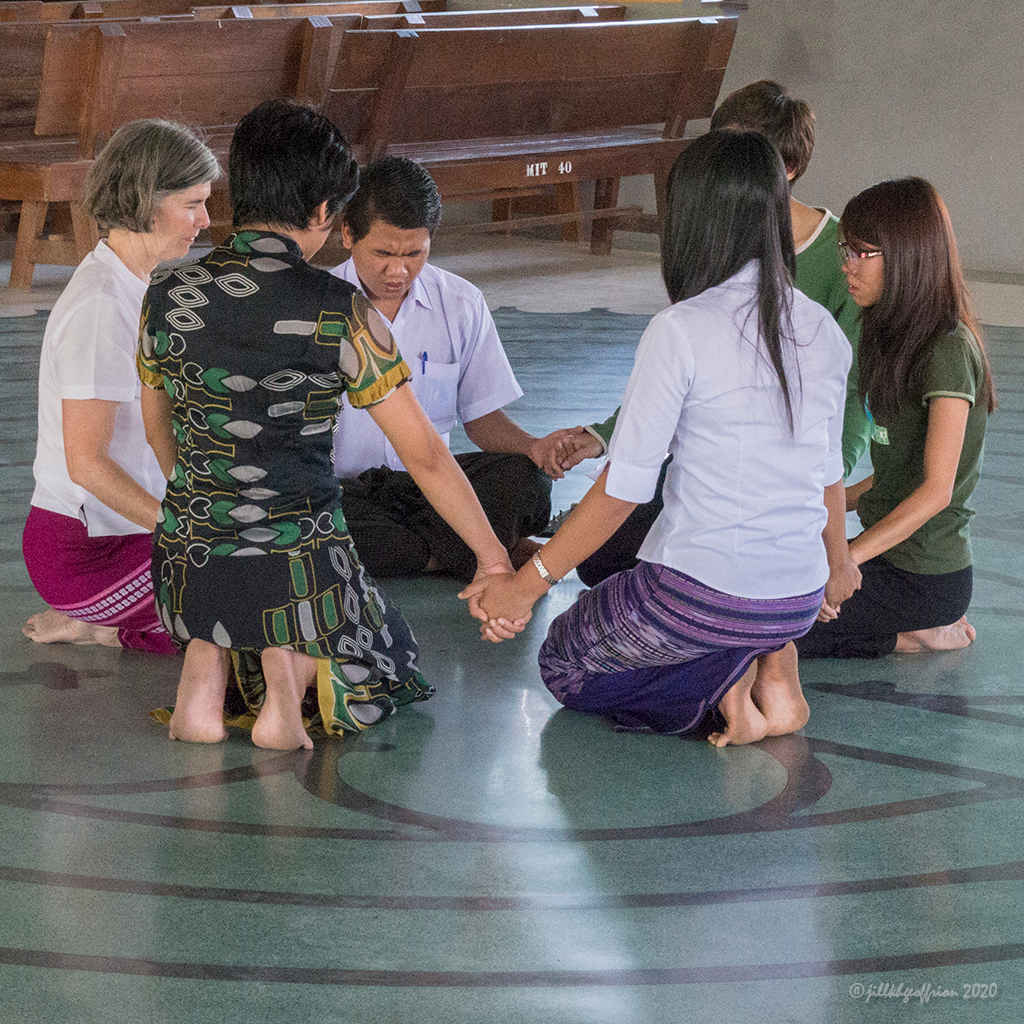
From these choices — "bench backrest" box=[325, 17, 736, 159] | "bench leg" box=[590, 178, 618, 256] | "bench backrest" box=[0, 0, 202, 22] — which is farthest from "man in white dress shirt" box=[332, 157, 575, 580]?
"bench backrest" box=[0, 0, 202, 22]

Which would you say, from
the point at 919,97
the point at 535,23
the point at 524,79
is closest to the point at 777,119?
the point at 524,79

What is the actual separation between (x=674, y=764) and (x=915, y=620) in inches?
26.8

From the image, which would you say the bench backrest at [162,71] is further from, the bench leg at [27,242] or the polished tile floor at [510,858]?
the polished tile floor at [510,858]

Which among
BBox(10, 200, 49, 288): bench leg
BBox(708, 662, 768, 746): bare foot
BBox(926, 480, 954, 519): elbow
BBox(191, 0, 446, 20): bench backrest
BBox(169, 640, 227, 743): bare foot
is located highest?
BBox(191, 0, 446, 20): bench backrest

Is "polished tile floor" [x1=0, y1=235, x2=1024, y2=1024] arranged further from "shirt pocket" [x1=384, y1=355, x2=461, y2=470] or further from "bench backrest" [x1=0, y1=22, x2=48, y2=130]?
"bench backrest" [x1=0, y1=22, x2=48, y2=130]

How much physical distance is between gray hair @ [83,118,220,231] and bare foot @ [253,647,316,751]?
811 millimetres

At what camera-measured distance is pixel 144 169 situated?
105 inches

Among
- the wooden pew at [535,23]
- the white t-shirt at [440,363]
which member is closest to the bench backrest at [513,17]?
the wooden pew at [535,23]

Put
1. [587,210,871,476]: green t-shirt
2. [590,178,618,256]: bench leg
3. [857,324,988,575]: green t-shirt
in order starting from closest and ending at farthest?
[857,324,988,575]: green t-shirt → [587,210,871,476]: green t-shirt → [590,178,618,256]: bench leg

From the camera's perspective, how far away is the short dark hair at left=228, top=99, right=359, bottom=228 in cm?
227

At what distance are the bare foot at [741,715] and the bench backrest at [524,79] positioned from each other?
16.5 feet

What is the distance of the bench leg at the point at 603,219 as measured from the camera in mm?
8461

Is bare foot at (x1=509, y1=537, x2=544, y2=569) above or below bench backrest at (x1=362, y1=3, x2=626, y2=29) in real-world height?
below


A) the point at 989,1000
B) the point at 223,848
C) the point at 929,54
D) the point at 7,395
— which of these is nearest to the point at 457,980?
the point at 223,848
